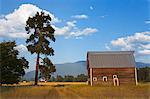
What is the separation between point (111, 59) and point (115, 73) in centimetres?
301

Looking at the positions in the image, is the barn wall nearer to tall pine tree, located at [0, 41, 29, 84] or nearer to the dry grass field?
tall pine tree, located at [0, 41, 29, 84]

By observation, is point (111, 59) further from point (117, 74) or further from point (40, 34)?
point (40, 34)

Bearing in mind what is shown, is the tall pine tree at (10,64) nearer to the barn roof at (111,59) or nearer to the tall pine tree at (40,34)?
the tall pine tree at (40,34)

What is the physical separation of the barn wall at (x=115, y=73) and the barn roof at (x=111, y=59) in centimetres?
81

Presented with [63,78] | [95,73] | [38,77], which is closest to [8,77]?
[38,77]

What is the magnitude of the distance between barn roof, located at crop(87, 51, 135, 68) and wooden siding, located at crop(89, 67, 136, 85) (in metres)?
0.81

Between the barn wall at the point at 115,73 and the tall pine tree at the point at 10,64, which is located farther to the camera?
the barn wall at the point at 115,73

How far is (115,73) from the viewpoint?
60500 millimetres

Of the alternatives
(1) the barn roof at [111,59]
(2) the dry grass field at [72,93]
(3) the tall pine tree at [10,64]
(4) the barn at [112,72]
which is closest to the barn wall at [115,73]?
(4) the barn at [112,72]

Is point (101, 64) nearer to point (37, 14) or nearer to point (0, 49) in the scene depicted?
point (37, 14)

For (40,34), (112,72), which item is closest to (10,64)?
(40,34)

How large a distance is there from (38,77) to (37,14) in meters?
10.9

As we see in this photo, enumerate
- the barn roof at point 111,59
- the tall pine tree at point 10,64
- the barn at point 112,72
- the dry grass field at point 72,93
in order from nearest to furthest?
the dry grass field at point 72,93 → the tall pine tree at point 10,64 → the barn at point 112,72 → the barn roof at point 111,59

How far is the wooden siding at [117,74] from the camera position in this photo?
60.1 metres
